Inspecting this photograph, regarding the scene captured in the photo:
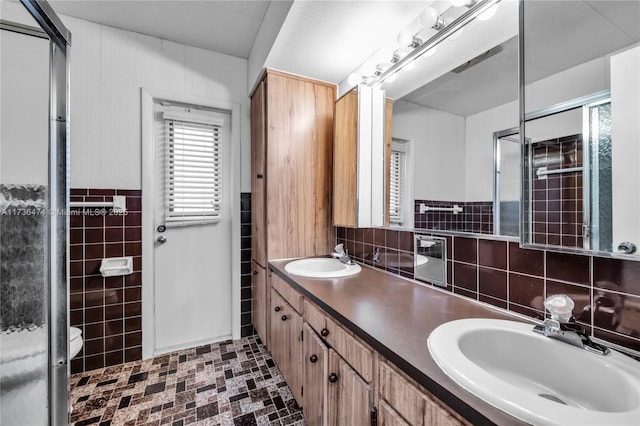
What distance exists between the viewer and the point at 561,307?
73 cm

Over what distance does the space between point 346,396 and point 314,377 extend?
0.94 ft

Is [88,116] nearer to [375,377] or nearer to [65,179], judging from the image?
[65,179]

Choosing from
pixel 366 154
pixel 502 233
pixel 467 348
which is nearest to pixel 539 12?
pixel 502 233

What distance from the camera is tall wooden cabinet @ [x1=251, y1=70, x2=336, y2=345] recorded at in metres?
1.90

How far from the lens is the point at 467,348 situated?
80 centimetres

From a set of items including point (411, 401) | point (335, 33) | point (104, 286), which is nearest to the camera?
point (411, 401)

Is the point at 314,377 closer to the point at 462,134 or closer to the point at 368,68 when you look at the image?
the point at 462,134

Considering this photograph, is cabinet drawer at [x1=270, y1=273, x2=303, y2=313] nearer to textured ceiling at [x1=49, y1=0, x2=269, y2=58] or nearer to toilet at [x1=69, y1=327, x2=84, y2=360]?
toilet at [x1=69, y1=327, x2=84, y2=360]

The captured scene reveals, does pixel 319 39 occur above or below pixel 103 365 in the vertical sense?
above

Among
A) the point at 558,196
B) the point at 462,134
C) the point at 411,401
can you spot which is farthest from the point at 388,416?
the point at 462,134

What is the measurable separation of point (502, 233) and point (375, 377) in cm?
70

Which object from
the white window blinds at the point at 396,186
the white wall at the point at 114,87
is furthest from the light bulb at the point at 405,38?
the white wall at the point at 114,87

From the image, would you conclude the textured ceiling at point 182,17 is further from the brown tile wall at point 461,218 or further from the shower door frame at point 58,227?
the brown tile wall at point 461,218

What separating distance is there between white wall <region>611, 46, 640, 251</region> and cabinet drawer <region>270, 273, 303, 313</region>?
1.18 m
